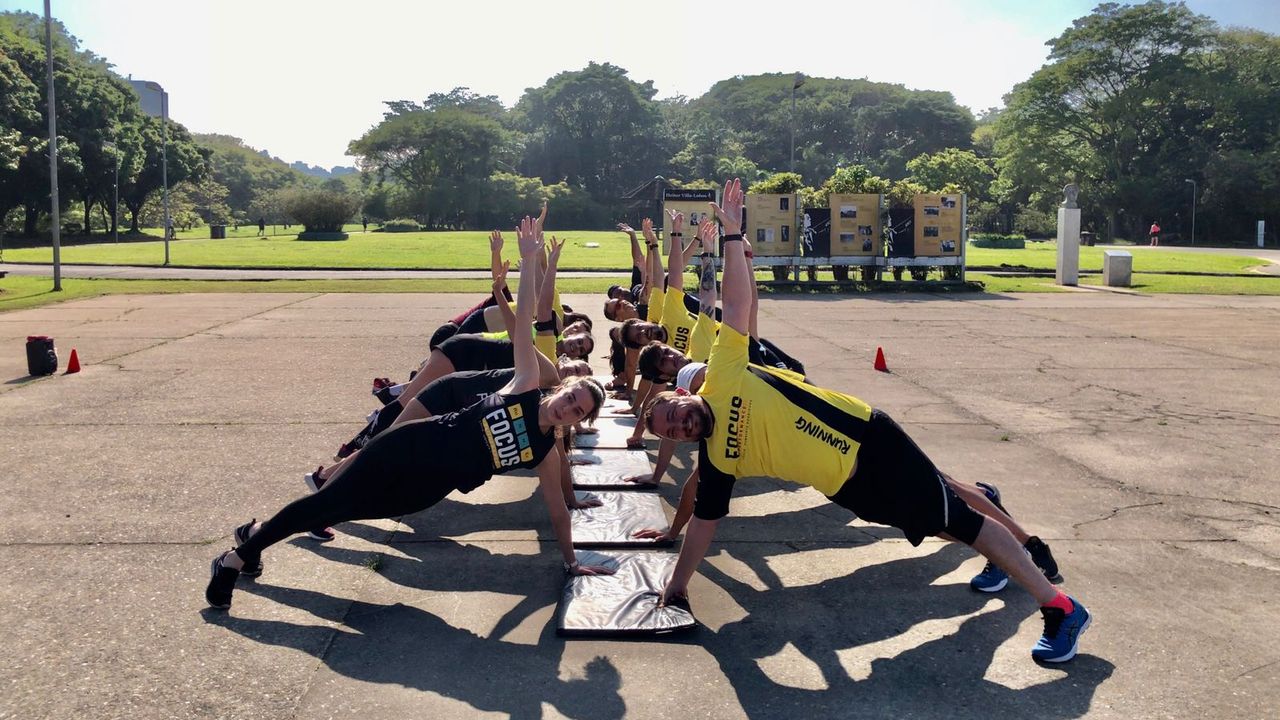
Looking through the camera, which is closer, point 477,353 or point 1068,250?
point 477,353

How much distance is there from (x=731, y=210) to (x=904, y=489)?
1.73 meters

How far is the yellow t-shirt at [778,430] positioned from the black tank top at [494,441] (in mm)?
917

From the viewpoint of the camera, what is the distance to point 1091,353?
48.3 feet

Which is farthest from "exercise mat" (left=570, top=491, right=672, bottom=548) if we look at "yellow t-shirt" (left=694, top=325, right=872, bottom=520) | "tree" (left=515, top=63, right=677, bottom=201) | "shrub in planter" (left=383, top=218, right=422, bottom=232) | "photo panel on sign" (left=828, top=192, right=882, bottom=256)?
"tree" (left=515, top=63, right=677, bottom=201)

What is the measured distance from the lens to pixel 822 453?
461cm

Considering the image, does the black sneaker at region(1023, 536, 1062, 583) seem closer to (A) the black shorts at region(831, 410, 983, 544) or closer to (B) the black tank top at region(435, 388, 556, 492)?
(A) the black shorts at region(831, 410, 983, 544)

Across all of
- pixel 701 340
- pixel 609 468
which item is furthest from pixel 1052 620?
pixel 609 468

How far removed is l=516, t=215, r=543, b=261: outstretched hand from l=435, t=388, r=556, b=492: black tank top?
3.15 ft

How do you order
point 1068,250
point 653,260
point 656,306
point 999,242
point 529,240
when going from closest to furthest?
1. point 529,240
2. point 656,306
3. point 653,260
4. point 1068,250
5. point 999,242

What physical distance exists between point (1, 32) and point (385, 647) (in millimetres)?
64517

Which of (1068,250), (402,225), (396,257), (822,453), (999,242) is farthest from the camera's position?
(402,225)

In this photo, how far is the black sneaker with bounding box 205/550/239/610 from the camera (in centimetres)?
497

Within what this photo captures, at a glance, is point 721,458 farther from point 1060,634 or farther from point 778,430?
point 1060,634

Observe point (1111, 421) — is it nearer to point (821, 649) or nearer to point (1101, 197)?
point (821, 649)
